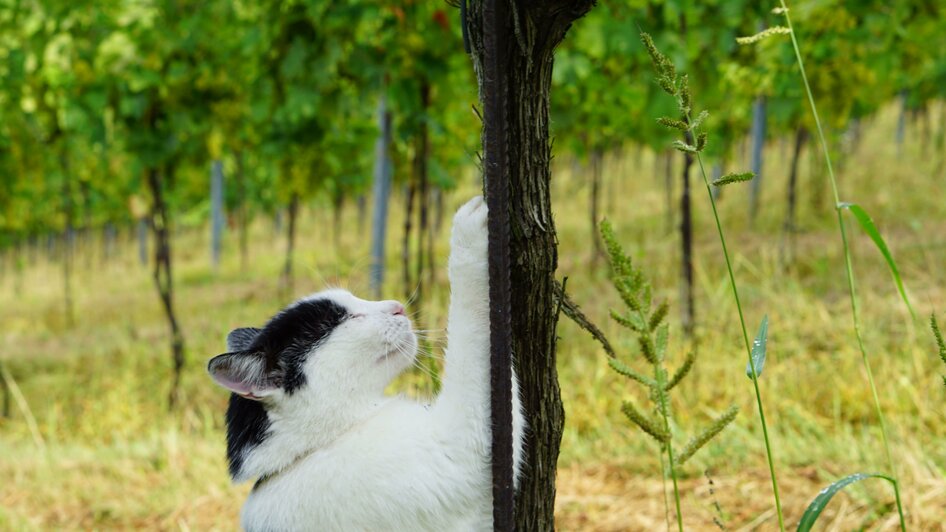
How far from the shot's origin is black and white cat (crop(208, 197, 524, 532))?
1195 millimetres

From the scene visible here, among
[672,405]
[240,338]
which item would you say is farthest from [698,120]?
[672,405]

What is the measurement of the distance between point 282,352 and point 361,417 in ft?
0.79

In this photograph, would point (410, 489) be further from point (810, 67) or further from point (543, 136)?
point (810, 67)

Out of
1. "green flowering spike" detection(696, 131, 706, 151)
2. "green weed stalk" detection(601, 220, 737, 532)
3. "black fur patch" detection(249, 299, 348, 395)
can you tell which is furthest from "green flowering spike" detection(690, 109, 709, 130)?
"black fur patch" detection(249, 299, 348, 395)

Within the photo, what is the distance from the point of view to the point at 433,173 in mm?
5441

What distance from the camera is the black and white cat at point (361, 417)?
120 centimetres

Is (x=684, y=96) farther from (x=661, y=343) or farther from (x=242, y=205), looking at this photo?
(x=242, y=205)

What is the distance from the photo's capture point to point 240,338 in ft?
5.94

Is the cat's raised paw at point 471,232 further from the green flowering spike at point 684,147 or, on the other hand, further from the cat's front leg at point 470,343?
the green flowering spike at point 684,147

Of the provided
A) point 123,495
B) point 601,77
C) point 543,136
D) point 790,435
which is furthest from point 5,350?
point 543,136

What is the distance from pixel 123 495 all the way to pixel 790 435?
3.25 metres

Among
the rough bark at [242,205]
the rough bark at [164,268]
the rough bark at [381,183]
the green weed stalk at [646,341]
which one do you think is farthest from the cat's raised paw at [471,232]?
the rough bark at [242,205]

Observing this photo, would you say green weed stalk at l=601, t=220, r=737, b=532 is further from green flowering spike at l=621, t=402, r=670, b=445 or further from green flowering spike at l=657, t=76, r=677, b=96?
green flowering spike at l=657, t=76, r=677, b=96

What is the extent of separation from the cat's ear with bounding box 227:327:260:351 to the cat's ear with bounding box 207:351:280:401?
0.78ft
